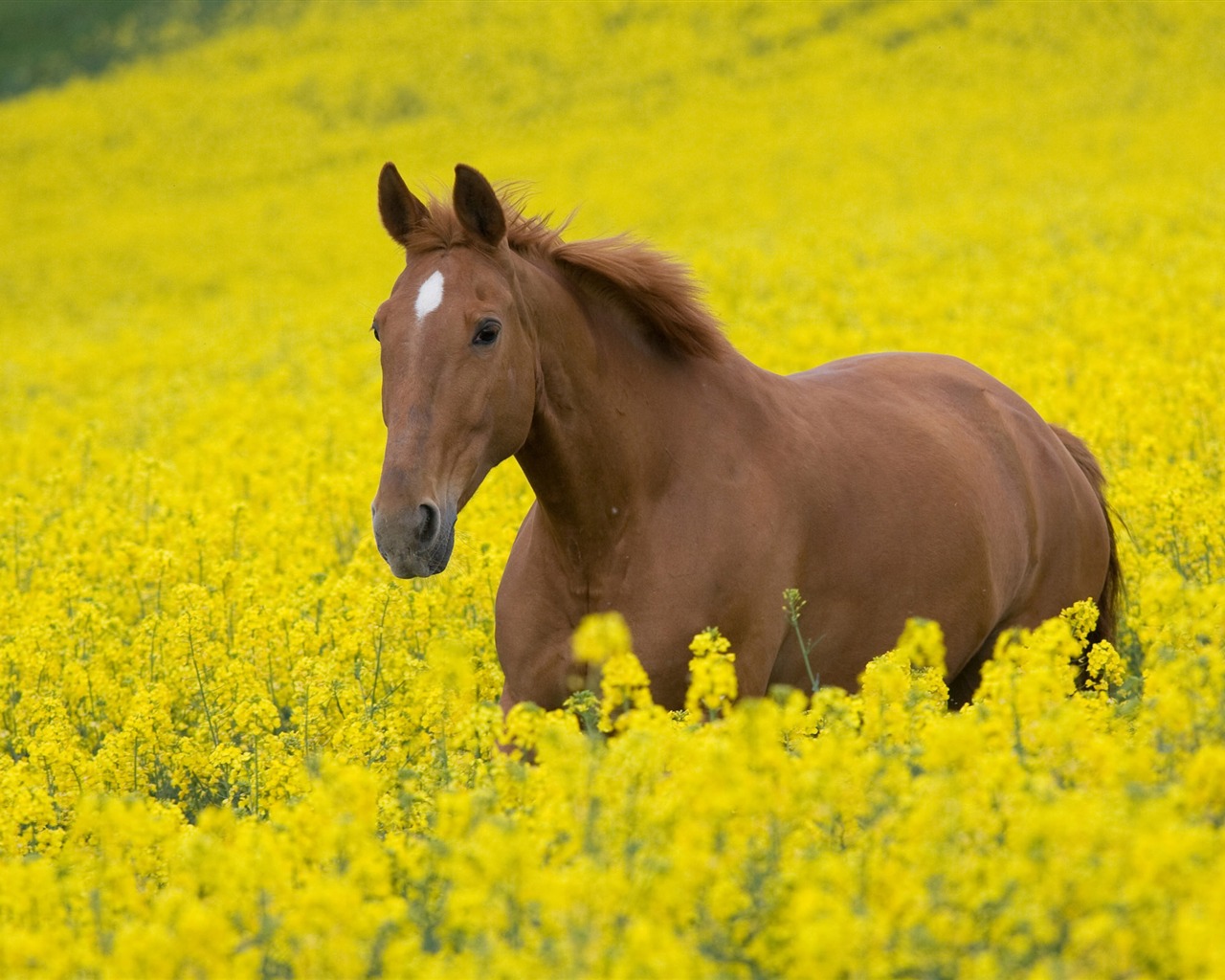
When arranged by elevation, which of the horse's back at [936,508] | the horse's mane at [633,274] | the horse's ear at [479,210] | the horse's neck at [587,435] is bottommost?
the horse's back at [936,508]

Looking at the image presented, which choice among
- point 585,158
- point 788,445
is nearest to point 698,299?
Answer: point 788,445

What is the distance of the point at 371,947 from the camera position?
289 cm

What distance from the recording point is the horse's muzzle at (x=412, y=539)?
4.02 meters

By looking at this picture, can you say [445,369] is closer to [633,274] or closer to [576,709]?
[633,274]

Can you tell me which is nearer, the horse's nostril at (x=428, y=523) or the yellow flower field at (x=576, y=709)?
the yellow flower field at (x=576, y=709)

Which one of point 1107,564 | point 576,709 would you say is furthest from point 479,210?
point 1107,564

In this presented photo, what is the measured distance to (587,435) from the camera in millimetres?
4676

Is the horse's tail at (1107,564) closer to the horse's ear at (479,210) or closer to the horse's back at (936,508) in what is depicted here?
the horse's back at (936,508)

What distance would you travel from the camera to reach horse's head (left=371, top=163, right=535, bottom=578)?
13.4 ft

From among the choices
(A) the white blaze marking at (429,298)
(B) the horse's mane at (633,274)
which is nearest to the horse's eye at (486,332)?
→ (A) the white blaze marking at (429,298)

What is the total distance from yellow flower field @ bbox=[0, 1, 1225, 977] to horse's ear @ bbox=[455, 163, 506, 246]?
0.13m

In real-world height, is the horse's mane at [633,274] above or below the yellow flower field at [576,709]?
above

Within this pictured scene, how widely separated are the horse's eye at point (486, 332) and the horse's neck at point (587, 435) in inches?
10.3

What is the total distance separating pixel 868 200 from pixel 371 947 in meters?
24.3
